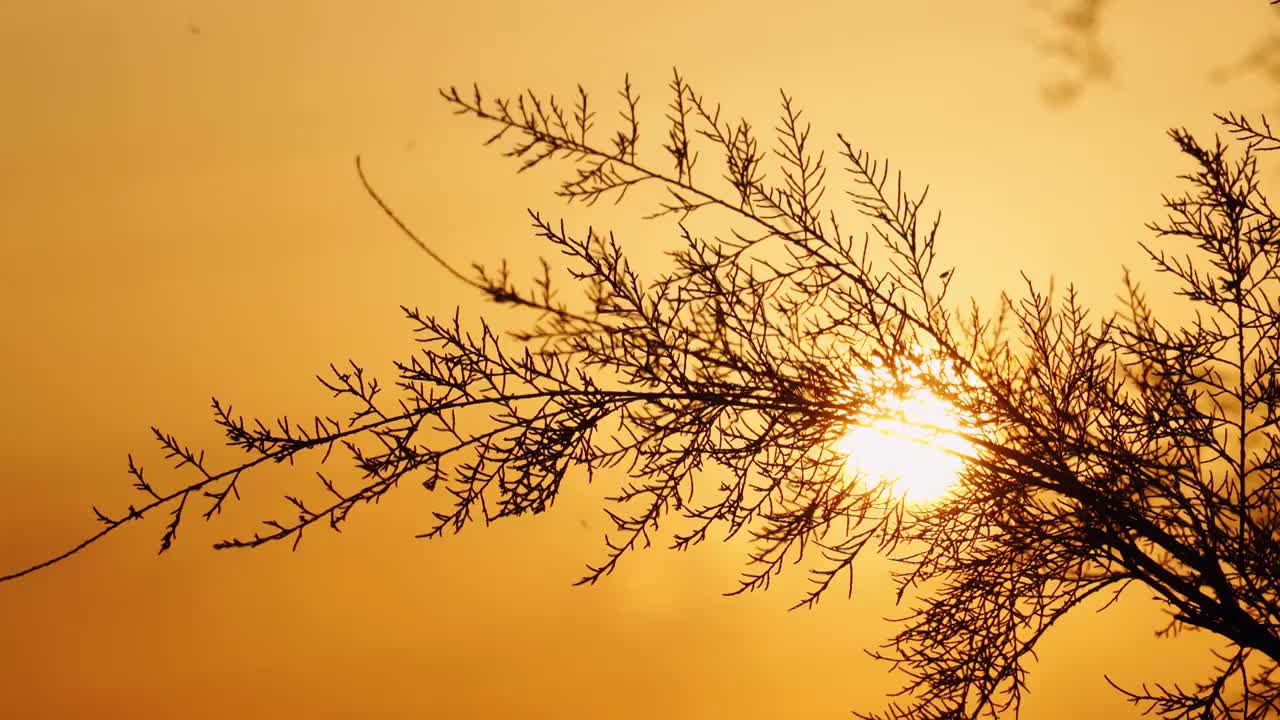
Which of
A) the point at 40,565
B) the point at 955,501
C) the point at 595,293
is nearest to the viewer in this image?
the point at 40,565

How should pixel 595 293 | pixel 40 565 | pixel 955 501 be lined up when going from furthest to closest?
pixel 955 501 → pixel 595 293 → pixel 40 565

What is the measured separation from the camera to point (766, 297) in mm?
4293

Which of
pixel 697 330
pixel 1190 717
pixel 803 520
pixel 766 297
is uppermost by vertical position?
pixel 766 297

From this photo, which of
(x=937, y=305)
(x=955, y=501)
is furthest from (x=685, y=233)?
(x=955, y=501)

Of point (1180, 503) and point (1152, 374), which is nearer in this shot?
point (1180, 503)

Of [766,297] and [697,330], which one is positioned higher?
[766,297]

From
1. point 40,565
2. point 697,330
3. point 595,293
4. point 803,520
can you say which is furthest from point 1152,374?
point 40,565

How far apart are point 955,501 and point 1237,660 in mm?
1173

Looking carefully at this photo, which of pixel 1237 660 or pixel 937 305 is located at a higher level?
pixel 937 305

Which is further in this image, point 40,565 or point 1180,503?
point 1180,503

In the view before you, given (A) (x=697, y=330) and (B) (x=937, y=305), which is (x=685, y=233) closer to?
(A) (x=697, y=330)

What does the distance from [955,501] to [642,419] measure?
4.37 feet

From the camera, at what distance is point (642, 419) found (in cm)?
397

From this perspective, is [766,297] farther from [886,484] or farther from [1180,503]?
[1180,503]
